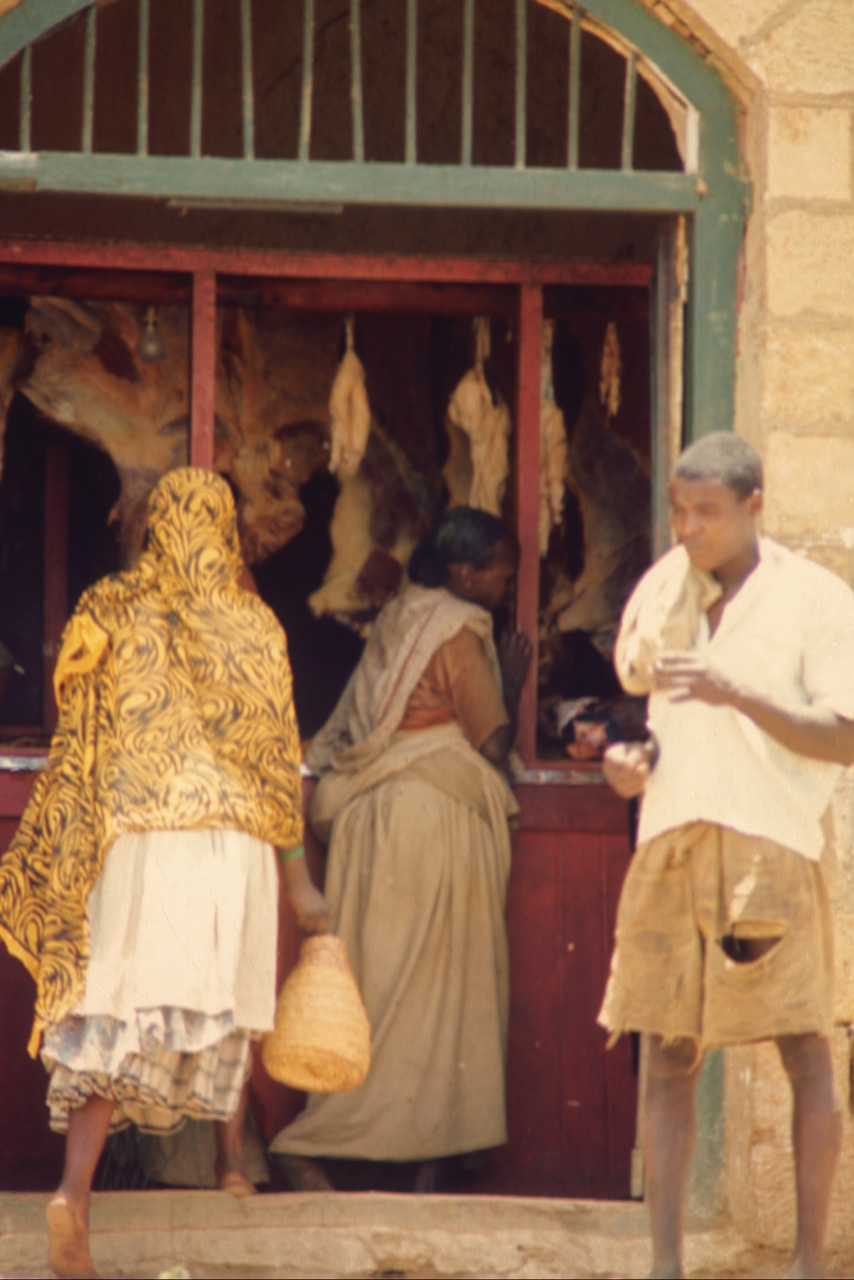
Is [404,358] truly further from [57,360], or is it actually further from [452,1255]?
[452,1255]

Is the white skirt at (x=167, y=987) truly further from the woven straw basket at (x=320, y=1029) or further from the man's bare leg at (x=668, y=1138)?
the man's bare leg at (x=668, y=1138)

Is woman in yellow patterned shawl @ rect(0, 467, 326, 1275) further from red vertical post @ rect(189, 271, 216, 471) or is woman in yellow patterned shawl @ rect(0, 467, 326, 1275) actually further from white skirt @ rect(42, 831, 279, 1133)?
red vertical post @ rect(189, 271, 216, 471)

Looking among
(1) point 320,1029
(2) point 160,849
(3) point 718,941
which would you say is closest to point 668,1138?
(3) point 718,941

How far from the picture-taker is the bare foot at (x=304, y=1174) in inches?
205

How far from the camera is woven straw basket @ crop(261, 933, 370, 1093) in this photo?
4.66 m

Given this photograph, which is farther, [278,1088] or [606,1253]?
[278,1088]

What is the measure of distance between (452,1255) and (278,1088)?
99cm

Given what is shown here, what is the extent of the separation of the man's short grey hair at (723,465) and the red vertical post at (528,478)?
6.30 ft

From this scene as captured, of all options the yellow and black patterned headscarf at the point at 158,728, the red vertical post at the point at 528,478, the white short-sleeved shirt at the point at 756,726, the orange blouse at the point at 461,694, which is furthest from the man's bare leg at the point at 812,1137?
the red vertical post at the point at 528,478

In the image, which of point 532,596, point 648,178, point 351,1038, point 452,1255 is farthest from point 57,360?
point 452,1255

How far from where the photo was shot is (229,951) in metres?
4.46

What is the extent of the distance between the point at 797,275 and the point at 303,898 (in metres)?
2.04

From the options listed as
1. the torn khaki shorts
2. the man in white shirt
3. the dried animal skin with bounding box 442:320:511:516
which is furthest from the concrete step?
the dried animal skin with bounding box 442:320:511:516

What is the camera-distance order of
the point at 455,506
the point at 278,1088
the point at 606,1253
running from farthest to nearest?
the point at 455,506, the point at 278,1088, the point at 606,1253
